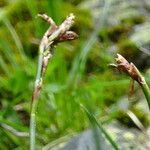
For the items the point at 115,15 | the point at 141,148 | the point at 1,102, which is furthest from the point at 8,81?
the point at 115,15

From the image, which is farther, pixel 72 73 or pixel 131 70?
pixel 72 73

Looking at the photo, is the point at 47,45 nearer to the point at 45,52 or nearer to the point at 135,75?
the point at 45,52

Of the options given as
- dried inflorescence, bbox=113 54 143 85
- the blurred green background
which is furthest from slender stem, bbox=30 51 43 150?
the blurred green background

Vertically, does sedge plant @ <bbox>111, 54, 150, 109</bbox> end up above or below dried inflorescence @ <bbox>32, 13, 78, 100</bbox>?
below

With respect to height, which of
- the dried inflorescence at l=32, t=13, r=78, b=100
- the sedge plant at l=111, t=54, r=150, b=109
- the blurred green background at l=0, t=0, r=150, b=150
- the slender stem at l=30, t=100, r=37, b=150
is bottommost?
the blurred green background at l=0, t=0, r=150, b=150

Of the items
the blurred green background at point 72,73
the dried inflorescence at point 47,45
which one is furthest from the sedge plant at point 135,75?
the blurred green background at point 72,73

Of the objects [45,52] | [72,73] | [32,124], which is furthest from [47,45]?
[72,73]

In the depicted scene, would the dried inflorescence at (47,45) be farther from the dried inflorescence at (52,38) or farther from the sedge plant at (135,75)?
the sedge plant at (135,75)

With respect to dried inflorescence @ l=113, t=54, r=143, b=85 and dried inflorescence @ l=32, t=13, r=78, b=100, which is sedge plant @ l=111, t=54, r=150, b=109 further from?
dried inflorescence @ l=32, t=13, r=78, b=100

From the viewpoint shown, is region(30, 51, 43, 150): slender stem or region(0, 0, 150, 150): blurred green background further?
region(0, 0, 150, 150): blurred green background
